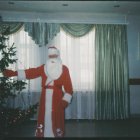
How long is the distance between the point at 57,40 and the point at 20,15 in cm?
105

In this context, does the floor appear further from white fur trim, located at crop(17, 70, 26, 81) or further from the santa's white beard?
the santa's white beard

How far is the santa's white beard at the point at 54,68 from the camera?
382 centimetres

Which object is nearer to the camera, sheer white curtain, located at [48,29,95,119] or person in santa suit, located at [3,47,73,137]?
person in santa suit, located at [3,47,73,137]

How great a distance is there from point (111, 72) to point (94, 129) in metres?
1.60

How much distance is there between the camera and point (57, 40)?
21.0 ft

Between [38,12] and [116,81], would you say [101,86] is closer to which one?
[116,81]

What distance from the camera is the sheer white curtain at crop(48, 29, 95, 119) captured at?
6.40m

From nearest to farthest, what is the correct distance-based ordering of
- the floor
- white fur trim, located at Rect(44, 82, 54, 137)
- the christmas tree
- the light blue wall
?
1. white fur trim, located at Rect(44, 82, 54, 137)
2. the christmas tree
3. the floor
4. the light blue wall

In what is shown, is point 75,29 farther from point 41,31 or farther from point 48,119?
point 48,119

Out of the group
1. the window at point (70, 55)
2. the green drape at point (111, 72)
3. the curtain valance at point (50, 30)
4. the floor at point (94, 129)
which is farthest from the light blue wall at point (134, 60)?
the curtain valance at point (50, 30)

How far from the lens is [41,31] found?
250 inches

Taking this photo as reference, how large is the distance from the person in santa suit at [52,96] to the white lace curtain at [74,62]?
2.49 m

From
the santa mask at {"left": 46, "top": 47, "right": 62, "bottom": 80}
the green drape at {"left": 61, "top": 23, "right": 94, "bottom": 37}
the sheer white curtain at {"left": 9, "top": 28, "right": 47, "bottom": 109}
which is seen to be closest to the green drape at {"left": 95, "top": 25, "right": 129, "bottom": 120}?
the green drape at {"left": 61, "top": 23, "right": 94, "bottom": 37}

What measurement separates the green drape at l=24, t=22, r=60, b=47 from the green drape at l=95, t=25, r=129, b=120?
102 centimetres
